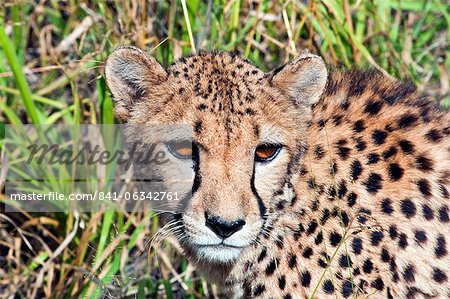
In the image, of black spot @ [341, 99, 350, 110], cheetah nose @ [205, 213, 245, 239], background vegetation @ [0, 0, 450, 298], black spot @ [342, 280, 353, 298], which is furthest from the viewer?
background vegetation @ [0, 0, 450, 298]

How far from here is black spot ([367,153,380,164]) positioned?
3.04 meters

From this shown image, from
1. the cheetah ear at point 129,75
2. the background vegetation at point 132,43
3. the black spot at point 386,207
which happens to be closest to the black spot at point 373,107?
the black spot at point 386,207

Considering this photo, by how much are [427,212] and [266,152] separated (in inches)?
25.0

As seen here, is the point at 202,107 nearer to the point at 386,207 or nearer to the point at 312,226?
the point at 312,226

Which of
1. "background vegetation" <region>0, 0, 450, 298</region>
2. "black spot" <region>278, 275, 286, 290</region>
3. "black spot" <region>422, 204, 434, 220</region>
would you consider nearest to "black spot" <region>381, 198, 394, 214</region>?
"black spot" <region>422, 204, 434, 220</region>

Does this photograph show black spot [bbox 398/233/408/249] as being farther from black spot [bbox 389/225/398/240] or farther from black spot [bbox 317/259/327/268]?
black spot [bbox 317/259/327/268]

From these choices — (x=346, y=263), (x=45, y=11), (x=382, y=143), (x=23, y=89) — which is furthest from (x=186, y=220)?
(x=45, y=11)

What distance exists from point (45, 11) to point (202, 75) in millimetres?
1989

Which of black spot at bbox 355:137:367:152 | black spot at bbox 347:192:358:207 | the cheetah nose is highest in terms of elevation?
black spot at bbox 355:137:367:152

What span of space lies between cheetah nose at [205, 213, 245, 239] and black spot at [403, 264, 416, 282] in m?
0.68

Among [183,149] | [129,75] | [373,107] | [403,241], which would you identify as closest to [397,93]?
[373,107]

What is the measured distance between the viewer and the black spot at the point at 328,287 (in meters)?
2.95

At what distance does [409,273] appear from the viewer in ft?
9.82

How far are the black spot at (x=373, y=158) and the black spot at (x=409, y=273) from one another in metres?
0.39
